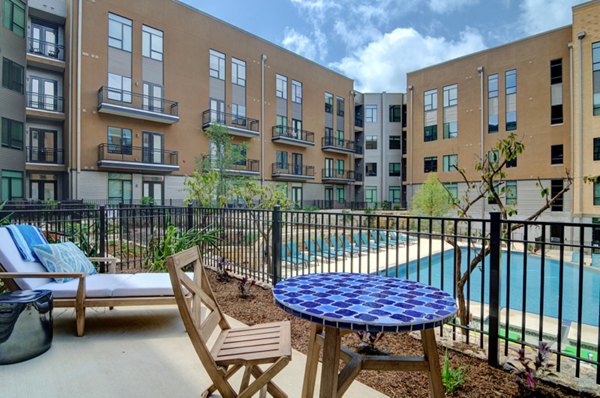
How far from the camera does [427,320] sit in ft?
5.94

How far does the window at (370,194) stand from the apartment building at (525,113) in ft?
19.6

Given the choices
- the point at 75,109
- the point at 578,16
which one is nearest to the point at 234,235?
the point at 75,109

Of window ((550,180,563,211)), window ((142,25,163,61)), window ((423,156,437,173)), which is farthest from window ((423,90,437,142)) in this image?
window ((142,25,163,61))

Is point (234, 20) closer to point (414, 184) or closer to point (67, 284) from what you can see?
point (414, 184)

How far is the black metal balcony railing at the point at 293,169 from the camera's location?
31.0 metres

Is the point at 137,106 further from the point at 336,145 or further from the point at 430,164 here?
the point at 430,164

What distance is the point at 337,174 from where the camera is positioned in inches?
1486

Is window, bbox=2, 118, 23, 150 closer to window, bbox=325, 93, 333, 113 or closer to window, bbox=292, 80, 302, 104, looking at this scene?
window, bbox=292, 80, 302, 104

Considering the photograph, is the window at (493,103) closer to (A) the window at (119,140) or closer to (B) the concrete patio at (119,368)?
(A) the window at (119,140)

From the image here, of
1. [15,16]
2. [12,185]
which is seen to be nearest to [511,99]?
[15,16]

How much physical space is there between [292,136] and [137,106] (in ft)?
46.0

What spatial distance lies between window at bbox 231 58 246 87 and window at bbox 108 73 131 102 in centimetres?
864

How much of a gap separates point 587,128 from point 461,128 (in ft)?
31.8

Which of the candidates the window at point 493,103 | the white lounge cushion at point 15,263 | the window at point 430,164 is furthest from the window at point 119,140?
the window at point 493,103
